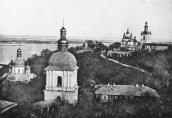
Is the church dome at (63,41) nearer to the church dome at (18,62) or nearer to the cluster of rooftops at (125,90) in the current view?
the church dome at (18,62)

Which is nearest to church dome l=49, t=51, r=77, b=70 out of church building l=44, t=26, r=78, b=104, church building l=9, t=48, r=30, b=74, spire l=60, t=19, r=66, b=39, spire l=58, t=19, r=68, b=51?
church building l=44, t=26, r=78, b=104

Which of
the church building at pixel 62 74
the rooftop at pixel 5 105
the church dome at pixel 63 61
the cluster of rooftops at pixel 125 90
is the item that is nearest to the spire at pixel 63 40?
the church building at pixel 62 74

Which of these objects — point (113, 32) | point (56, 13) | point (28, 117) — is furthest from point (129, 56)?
point (28, 117)

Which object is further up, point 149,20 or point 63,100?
point 149,20

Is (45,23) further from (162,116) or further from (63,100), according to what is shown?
(162,116)

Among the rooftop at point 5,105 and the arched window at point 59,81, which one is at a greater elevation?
the arched window at point 59,81

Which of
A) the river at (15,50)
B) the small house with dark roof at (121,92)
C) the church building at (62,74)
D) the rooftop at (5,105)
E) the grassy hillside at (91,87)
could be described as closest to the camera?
the grassy hillside at (91,87)

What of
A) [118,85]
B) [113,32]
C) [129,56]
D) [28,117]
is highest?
[113,32]

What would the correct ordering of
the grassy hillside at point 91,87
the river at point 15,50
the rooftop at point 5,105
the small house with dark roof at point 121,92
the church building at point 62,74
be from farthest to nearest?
the river at point 15,50 → the church building at point 62,74 → the rooftop at point 5,105 → the small house with dark roof at point 121,92 → the grassy hillside at point 91,87
